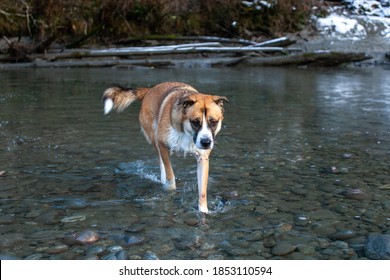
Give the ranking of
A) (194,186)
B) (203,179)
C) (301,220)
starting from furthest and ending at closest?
(194,186) < (203,179) < (301,220)

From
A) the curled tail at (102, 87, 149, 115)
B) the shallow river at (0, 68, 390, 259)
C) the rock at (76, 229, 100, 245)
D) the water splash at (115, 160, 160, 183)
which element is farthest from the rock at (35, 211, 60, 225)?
the curled tail at (102, 87, 149, 115)

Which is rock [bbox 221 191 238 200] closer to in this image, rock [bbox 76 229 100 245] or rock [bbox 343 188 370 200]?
rock [bbox 343 188 370 200]

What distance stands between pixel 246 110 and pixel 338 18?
19.1m

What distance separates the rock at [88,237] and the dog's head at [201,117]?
1339mm

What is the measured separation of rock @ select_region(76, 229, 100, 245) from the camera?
167 inches

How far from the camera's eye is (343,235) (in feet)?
14.7

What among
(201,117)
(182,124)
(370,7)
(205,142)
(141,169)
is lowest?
(141,169)

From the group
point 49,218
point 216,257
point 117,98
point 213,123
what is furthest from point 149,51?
point 216,257

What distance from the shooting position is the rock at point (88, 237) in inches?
167

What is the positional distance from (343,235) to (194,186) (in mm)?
2057

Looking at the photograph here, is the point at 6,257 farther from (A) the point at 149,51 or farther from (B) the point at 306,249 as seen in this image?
(A) the point at 149,51

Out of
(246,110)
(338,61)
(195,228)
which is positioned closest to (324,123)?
(246,110)

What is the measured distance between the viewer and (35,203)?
17.1ft

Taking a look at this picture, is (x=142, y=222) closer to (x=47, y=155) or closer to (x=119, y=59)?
(x=47, y=155)
